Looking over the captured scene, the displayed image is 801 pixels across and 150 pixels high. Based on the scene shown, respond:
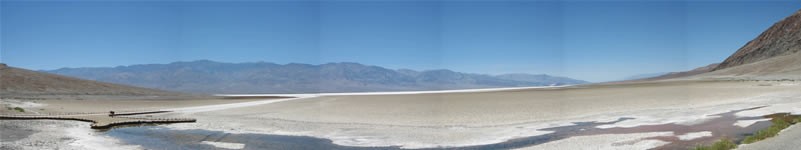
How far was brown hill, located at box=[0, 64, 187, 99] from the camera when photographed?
227 feet

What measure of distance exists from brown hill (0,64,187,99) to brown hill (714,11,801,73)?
11574 centimetres

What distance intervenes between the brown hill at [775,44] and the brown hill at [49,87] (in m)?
116

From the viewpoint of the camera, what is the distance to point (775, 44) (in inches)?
4815

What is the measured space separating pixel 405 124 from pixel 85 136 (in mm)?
13745

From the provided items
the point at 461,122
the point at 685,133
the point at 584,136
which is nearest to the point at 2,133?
the point at 461,122

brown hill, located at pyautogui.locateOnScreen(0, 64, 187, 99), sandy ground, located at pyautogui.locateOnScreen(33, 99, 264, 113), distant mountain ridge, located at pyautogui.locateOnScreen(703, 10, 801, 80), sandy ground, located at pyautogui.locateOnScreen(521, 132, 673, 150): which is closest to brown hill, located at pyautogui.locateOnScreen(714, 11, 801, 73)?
distant mountain ridge, located at pyautogui.locateOnScreen(703, 10, 801, 80)

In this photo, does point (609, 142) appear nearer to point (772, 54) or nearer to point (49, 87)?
point (49, 87)

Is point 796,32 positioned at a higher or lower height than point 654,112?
higher

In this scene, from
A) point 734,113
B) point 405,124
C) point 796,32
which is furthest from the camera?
point 796,32

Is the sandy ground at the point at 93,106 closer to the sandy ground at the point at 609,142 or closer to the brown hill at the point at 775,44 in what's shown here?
the sandy ground at the point at 609,142

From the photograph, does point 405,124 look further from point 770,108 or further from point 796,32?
point 796,32

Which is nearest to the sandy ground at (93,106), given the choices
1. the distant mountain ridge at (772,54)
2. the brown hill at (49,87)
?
the brown hill at (49,87)

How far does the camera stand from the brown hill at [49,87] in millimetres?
69312

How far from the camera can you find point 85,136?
77.4 feet
